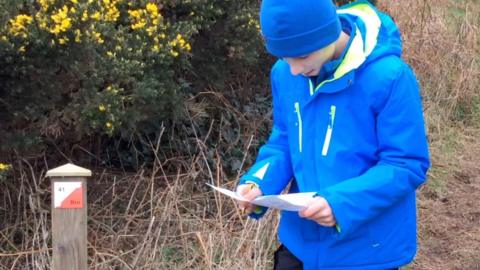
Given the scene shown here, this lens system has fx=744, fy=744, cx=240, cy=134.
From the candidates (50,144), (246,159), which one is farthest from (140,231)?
(246,159)

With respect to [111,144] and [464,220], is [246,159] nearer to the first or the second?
[111,144]

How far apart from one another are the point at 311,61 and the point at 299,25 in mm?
129

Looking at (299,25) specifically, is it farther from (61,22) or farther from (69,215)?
(61,22)

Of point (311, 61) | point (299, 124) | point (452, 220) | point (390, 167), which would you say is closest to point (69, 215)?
point (299, 124)

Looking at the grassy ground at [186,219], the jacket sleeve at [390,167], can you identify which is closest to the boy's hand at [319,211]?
the jacket sleeve at [390,167]

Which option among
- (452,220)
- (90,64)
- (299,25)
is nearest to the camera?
(299,25)

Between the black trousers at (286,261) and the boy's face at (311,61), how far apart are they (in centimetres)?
68

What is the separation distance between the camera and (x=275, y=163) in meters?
Result: 2.46

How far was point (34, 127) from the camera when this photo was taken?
3.71m

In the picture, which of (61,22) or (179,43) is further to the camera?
(179,43)

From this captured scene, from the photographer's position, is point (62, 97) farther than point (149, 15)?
No

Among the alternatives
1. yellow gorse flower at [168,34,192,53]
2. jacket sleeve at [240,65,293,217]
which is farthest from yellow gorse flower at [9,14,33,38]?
jacket sleeve at [240,65,293,217]

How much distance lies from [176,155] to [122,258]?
3.41 ft

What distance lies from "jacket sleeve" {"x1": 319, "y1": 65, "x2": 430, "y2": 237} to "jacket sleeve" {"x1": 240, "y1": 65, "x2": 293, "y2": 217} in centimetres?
34
